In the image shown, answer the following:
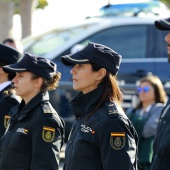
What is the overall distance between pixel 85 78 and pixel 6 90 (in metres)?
1.56

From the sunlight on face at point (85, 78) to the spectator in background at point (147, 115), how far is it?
2.62m

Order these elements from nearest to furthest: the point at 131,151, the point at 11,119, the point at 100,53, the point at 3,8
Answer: the point at 131,151 < the point at 100,53 < the point at 11,119 < the point at 3,8

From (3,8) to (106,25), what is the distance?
470cm

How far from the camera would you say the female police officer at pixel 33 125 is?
5266 millimetres

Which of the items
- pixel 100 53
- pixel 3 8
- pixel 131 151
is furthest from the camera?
pixel 3 8

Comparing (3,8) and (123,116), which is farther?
(3,8)

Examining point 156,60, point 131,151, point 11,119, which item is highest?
point 131,151

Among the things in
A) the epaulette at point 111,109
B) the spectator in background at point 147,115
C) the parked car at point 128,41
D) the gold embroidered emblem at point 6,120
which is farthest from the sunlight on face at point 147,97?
the epaulette at point 111,109

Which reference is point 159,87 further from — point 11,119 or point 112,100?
point 112,100

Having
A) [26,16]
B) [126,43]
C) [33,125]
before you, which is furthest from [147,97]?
[26,16]

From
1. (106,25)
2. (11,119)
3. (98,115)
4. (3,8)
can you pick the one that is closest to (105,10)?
(106,25)

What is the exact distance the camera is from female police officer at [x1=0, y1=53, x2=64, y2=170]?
17.3 ft

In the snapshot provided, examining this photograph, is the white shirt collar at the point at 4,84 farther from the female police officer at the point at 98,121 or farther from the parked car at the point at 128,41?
the parked car at the point at 128,41

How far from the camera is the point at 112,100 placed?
15.7ft
